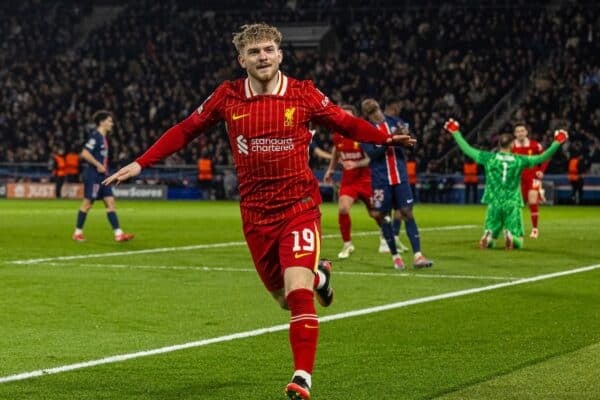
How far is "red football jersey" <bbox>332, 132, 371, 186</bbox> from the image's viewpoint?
18.5m

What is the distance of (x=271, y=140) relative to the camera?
7.71m

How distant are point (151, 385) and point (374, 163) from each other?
9.61 metres

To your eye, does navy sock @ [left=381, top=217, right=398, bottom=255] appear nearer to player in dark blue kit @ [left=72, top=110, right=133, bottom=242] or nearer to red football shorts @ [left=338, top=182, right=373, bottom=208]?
red football shorts @ [left=338, top=182, right=373, bottom=208]

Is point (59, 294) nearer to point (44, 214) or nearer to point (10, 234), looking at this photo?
point (10, 234)

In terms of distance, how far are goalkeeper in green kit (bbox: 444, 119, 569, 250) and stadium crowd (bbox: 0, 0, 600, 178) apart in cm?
2196

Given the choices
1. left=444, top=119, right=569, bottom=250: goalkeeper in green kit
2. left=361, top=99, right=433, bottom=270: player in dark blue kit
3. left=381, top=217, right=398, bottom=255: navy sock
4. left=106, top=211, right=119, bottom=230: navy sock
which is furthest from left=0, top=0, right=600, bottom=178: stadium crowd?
left=381, top=217, right=398, bottom=255: navy sock

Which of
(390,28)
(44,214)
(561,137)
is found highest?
(390,28)

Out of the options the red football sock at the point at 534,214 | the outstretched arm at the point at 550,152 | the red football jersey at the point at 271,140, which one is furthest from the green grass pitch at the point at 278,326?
the red football sock at the point at 534,214

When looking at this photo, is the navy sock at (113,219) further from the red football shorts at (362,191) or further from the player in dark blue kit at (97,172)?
the red football shorts at (362,191)

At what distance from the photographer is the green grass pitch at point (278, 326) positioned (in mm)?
7727

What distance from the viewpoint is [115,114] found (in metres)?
52.6

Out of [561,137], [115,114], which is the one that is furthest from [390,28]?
[561,137]

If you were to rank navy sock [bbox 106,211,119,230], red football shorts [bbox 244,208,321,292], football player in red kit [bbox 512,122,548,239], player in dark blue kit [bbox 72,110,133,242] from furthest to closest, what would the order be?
football player in red kit [bbox 512,122,548,239], navy sock [bbox 106,211,119,230], player in dark blue kit [bbox 72,110,133,242], red football shorts [bbox 244,208,321,292]

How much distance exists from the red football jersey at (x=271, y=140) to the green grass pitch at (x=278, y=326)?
1.15 m
